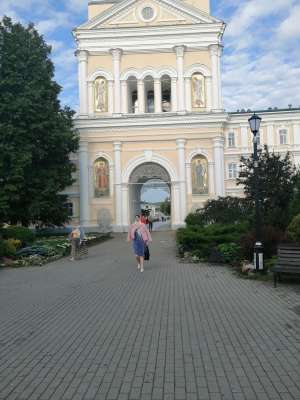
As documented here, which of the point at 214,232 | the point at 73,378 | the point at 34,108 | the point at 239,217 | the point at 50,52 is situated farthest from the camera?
the point at 50,52

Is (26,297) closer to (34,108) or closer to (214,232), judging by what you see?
(214,232)

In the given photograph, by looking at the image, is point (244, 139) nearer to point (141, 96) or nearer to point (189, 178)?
point (189, 178)

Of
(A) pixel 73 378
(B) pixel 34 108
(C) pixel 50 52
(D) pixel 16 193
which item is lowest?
(A) pixel 73 378

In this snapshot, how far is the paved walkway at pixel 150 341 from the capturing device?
5316 mm

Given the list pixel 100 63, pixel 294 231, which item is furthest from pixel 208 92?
pixel 294 231

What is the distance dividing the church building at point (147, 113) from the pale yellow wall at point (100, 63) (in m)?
0.10

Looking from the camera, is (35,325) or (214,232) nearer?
(35,325)

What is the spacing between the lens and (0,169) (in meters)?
33.9

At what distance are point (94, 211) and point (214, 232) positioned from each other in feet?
96.3

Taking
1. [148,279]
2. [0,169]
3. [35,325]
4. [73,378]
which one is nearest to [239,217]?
[148,279]

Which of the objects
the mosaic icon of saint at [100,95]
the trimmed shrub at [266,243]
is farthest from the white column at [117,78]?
the trimmed shrub at [266,243]

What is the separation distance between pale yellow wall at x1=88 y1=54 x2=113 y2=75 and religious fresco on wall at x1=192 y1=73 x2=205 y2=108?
27.5ft

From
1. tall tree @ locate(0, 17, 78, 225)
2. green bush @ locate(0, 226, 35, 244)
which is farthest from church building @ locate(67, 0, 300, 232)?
green bush @ locate(0, 226, 35, 244)

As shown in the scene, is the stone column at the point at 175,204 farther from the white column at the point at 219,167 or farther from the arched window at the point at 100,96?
the arched window at the point at 100,96
